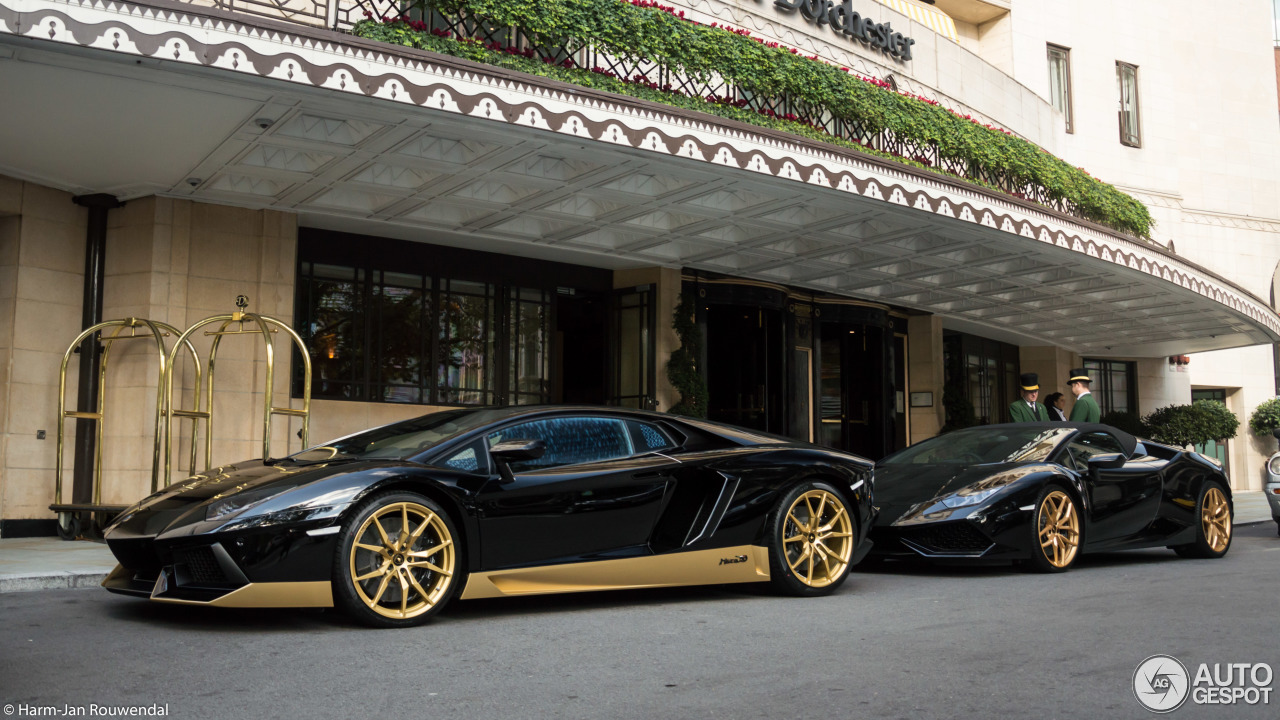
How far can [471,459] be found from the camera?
224 inches

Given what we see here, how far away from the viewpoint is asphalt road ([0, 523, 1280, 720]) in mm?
3838

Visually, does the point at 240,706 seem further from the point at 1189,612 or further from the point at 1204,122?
the point at 1204,122

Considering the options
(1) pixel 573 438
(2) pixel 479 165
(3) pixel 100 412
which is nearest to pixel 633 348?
(2) pixel 479 165

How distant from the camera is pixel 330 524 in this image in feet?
16.6

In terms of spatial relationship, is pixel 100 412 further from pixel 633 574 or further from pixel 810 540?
pixel 810 540

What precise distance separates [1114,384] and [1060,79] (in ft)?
24.3

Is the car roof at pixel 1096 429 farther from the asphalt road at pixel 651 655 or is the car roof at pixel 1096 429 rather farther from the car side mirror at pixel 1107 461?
the asphalt road at pixel 651 655

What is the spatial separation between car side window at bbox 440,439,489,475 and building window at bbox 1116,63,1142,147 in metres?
24.7

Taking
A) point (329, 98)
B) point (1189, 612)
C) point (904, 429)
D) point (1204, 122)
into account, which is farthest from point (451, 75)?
point (1204, 122)

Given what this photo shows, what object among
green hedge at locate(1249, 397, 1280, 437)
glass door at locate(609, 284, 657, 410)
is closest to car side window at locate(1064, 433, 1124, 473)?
glass door at locate(609, 284, 657, 410)

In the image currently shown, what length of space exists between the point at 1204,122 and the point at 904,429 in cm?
1487

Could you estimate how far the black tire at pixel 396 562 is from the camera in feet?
16.7

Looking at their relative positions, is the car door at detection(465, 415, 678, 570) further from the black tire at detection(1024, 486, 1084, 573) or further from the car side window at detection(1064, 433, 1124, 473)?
the car side window at detection(1064, 433, 1124, 473)

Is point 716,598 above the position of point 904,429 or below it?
below
